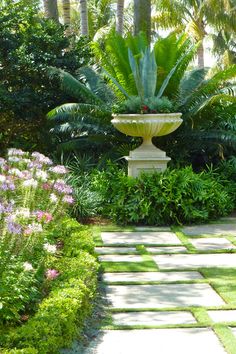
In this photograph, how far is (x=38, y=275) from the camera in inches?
183

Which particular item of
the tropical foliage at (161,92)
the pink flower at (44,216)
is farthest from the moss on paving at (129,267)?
the tropical foliage at (161,92)

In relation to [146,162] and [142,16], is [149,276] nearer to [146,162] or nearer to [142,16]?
[146,162]

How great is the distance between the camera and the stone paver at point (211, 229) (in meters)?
7.92

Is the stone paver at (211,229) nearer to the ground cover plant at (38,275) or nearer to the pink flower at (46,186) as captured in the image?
the ground cover plant at (38,275)

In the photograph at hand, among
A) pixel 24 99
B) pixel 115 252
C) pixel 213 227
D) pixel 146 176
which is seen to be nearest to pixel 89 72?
pixel 24 99

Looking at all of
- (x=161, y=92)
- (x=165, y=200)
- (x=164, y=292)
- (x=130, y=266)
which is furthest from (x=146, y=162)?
(x=164, y=292)

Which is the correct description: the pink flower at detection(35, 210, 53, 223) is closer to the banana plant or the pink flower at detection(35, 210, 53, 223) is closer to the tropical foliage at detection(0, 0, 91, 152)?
the banana plant

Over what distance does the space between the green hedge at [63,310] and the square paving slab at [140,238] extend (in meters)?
1.50

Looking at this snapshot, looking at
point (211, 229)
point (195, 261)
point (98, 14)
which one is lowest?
point (211, 229)

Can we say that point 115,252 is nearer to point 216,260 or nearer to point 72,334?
point 216,260

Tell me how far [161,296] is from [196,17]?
86.0ft

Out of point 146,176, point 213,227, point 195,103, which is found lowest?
point 213,227

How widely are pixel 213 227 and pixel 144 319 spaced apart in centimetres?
372

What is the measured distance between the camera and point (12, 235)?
14.2 feet
